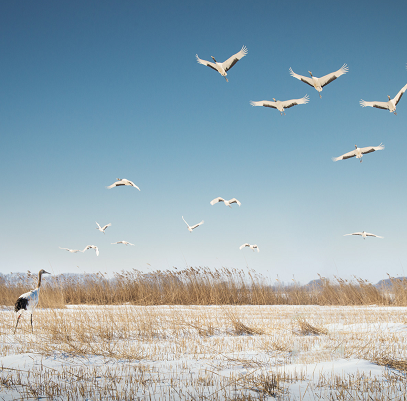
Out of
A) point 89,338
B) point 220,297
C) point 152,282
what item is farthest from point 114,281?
point 89,338

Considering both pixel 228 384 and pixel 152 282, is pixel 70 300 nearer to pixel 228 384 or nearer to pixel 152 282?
pixel 152 282

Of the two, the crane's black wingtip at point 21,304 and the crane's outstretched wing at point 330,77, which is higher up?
the crane's outstretched wing at point 330,77

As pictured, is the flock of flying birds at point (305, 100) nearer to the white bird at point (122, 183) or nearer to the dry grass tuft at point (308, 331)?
the white bird at point (122, 183)

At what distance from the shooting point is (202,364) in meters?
3.87

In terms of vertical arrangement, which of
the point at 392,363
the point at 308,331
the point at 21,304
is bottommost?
the point at 308,331

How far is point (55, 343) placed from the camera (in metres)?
4.72

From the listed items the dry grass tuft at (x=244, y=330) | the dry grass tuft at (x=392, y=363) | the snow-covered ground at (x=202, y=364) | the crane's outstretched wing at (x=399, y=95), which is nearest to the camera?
the snow-covered ground at (x=202, y=364)

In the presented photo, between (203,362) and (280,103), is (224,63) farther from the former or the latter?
(203,362)

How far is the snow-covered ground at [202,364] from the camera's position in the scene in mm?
2881

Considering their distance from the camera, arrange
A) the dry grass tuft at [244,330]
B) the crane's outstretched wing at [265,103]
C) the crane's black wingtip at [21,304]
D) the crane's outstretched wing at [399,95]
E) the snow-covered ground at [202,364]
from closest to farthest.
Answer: the snow-covered ground at [202,364] → the crane's black wingtip at [21,304] → the dry grass tuft at [244,330] → the crane's outstretched wing at [399,95] → the crane's outstretched wing at [265,103]

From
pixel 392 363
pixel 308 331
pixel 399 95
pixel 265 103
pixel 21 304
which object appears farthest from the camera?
pixel 265 103

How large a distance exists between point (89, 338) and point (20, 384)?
237 centimetres

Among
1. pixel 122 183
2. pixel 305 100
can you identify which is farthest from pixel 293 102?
pixel 122 183

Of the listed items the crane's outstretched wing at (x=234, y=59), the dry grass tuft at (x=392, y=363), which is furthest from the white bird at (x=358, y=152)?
the dry grass tuft at (x=392, y=363)
